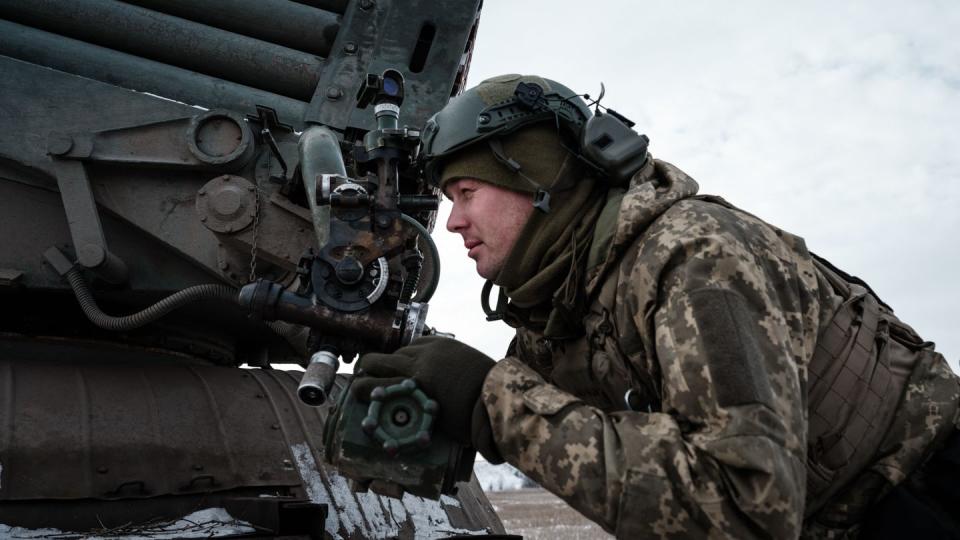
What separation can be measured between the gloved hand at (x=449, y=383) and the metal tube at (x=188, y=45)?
3.19 meters

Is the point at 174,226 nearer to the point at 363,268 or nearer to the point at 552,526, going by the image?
the point at 363,268

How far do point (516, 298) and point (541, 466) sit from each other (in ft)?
2.15

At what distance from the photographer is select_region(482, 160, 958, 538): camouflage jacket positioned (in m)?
1.85

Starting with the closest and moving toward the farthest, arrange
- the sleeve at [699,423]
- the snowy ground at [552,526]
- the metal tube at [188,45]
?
the sleeve at [699,423] → the metal tube at [188,45] → the snowy ground at [552,526]

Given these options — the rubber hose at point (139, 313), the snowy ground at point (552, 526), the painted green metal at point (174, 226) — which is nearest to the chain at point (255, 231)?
the painted green metal at point (174, 226)

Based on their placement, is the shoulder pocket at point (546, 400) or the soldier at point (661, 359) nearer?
the soldier at point (661, 359)

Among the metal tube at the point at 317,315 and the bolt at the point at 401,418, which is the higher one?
the metal tube at the point at 317,315

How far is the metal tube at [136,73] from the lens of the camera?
4.90 metres

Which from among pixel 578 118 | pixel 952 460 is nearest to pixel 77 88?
pixel 578 118

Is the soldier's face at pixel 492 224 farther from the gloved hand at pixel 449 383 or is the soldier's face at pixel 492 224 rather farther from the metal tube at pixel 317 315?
the metal tube at pixel 317 315

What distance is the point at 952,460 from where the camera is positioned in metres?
2.20

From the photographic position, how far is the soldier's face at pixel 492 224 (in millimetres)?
2578

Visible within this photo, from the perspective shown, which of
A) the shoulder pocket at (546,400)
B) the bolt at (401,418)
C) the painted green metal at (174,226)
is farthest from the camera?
the painted green metal at (174,226)

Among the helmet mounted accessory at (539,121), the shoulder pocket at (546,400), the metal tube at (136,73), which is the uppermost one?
the metal tube at (136,73)
